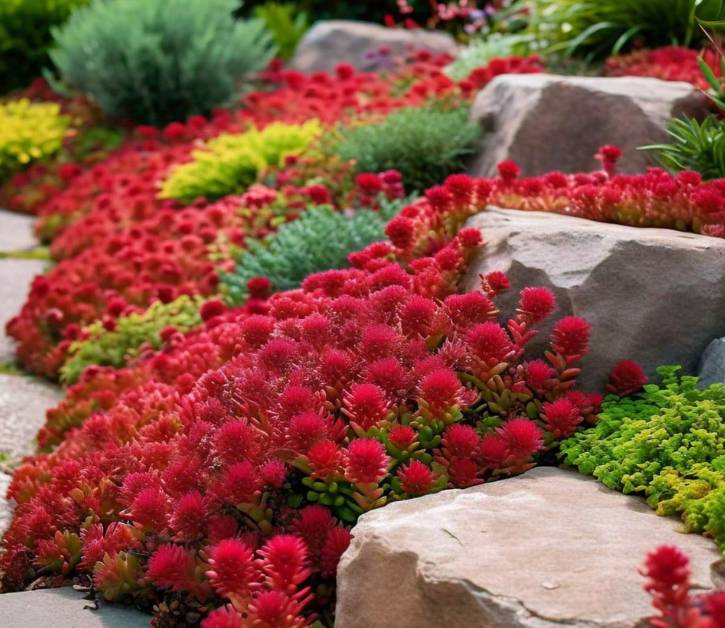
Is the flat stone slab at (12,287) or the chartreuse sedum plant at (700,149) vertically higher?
the chartreuse sedum plant at (700,149)

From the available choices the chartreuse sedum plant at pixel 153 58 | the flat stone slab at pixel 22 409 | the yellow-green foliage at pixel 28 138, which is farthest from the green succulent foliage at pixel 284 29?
the flat stone slab at pixel 22 409

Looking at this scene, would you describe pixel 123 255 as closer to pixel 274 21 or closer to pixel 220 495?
pixel 220 495

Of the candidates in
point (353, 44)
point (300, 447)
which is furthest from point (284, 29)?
point (300, 447)

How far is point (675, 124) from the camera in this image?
5.24 metres

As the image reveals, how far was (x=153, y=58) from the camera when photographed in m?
9.74

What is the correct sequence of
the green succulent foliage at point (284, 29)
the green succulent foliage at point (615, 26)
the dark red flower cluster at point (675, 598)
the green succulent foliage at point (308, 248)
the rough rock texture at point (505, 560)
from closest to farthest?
1. the dark red flower cluster at point (675, 598)
2. the rough rock texture at point (505, 560)
3. the green succulent foliage at point (308, 248)
4. the green succulent foliage at point (615, 26)
5. the green succulent foliage at point (284, 29)

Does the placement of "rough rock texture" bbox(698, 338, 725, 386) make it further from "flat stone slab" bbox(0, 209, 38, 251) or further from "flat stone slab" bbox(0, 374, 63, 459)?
"flat stone slab" bbox(0, 209, 38, 251)

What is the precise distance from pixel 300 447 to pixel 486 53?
6.93 meters

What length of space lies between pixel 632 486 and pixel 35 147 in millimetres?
8406

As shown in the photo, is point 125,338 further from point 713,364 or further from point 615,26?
point 615,26

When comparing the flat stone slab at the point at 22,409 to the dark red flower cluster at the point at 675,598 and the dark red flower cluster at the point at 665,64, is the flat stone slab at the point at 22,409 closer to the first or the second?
the dark red flower cluster at the point at 675,598

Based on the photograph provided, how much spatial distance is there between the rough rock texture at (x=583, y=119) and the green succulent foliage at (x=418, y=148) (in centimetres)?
25

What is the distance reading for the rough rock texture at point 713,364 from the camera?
133 inches

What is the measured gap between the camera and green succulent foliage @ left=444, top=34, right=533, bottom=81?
28.5 feet
